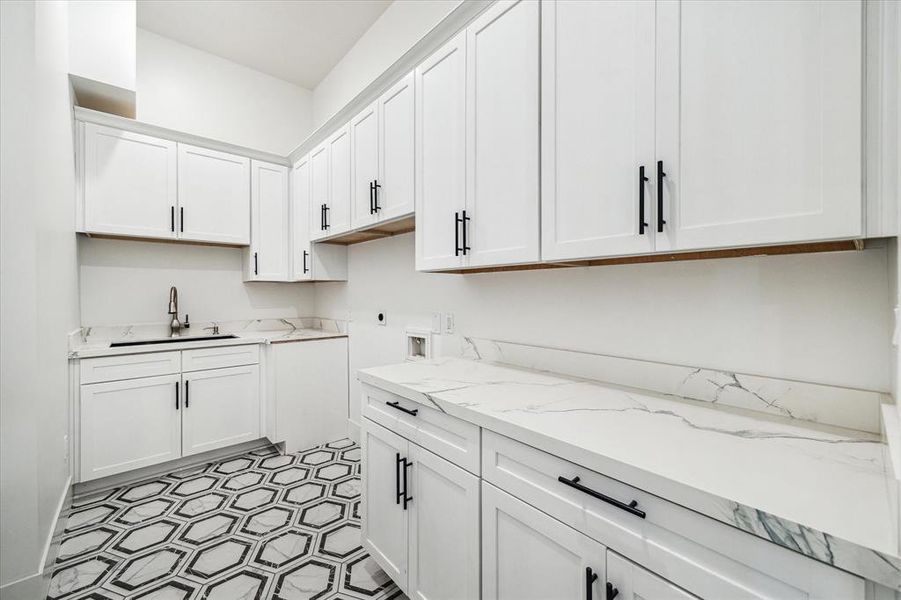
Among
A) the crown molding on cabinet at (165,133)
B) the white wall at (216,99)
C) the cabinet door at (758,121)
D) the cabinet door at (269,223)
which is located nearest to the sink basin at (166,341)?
the cabinet door at (269,223)

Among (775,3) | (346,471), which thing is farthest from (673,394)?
(346,471)

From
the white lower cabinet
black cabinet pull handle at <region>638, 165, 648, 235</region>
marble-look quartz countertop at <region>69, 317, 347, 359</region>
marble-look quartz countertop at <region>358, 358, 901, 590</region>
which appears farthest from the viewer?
marble-look quartz countertop at <region>69, 317, 347, 359</region>

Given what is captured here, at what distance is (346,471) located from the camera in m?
2.73

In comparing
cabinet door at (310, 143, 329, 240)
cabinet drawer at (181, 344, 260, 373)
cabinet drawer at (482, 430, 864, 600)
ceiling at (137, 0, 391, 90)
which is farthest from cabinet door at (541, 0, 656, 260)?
cabinet drawer at (181, 344, 260, 373)

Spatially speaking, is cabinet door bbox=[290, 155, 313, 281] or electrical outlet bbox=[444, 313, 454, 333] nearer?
electrical outlet bbox=[444, 313, 454, 333]

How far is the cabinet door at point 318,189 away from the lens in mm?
2957

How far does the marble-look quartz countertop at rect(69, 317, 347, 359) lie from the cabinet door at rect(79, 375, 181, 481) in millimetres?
217

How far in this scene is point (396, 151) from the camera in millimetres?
2168

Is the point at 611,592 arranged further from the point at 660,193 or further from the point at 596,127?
the point at 596,127

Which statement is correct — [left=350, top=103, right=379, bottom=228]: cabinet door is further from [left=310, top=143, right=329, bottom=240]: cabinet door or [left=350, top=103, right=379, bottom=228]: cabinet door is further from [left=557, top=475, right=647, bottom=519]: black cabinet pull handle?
[left=557, top=475, right=647, bottom=519]: black cabinet pull handle

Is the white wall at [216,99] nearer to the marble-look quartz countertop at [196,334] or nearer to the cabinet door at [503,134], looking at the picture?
the marble-look quartz countertop at [196,334]

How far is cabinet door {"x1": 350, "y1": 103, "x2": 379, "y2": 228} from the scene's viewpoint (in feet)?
7.70

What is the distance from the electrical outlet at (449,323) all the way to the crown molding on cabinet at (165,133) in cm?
230

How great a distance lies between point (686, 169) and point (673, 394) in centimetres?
75
